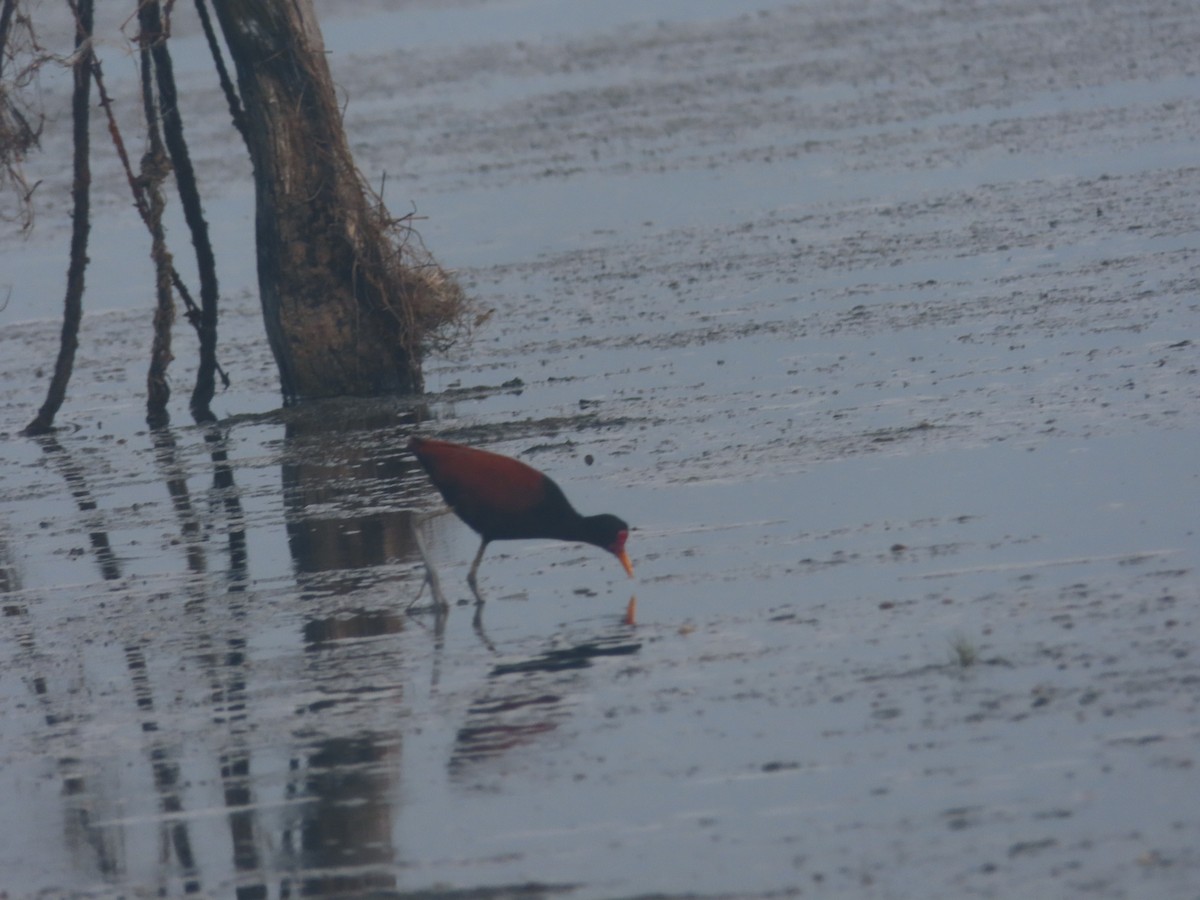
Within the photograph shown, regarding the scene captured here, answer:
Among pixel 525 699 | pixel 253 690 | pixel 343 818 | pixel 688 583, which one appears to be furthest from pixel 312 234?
pixel 343 818

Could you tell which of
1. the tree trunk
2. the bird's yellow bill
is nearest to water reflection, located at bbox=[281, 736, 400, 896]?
the bird's yellow bill

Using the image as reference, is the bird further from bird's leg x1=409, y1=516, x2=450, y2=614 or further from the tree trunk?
the tree trunk

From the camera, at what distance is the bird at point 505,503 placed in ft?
26.3

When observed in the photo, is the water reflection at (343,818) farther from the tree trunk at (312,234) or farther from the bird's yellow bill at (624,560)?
the tree trunk at (312,234)

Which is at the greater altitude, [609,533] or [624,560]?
[609,533]

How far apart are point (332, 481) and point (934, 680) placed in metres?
5.08

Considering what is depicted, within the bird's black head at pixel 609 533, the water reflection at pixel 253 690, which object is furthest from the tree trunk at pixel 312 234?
the bird's black head at pixel 609 533

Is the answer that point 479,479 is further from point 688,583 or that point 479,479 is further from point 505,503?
point 688,583

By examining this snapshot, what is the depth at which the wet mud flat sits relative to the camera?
18.3 ft

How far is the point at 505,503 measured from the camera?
8.11 m

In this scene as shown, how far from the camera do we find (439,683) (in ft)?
23.2

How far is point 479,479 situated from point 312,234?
498 centimetres

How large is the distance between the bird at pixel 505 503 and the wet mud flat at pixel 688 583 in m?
0.22

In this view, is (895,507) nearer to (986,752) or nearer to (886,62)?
(986,752)
